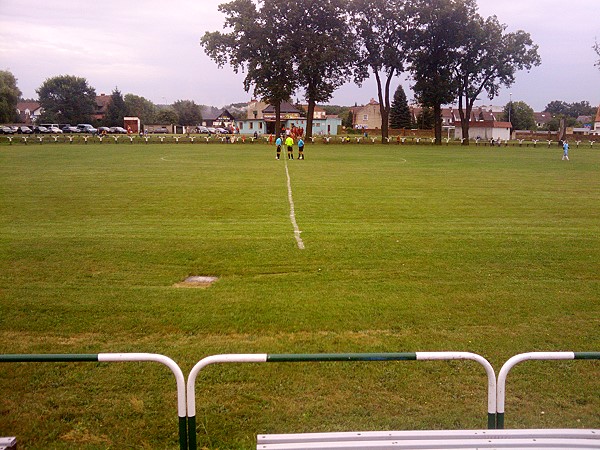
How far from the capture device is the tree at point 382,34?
220 feet

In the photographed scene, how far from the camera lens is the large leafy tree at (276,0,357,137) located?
63.9 metres

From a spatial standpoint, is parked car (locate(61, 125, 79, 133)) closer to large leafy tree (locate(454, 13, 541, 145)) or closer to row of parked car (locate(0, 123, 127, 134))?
row of parked car (locate(0, 123, 127, 134))

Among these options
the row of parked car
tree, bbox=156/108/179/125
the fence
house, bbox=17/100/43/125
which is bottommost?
the fence

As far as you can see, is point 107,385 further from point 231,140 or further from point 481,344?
point 231,140

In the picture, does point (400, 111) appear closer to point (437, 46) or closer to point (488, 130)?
point (488, 130)

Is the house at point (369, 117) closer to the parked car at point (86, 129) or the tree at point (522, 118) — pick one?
the tree at point (522, 118)

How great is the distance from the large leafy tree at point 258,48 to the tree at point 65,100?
4660cm

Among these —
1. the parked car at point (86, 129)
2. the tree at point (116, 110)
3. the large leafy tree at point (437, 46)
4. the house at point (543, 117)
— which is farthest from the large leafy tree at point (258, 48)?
the house at point (543, 117)

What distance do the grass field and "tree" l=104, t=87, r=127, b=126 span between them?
3589 inches

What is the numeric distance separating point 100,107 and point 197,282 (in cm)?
12115

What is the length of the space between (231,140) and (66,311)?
192 feet

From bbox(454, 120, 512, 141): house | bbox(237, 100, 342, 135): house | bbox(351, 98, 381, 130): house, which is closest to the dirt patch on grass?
bbox(237, 100, 342, 135): house

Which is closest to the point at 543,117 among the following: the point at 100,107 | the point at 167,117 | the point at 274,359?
the point at 167,117

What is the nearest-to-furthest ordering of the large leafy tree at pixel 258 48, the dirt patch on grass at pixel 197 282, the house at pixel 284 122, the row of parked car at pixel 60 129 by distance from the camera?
the dirt patch on grass at pixel 197 282 → the large leafy tree at pixel 258 48 → the row of parked car at pixel 60 129 → the house at pixel 284 122
